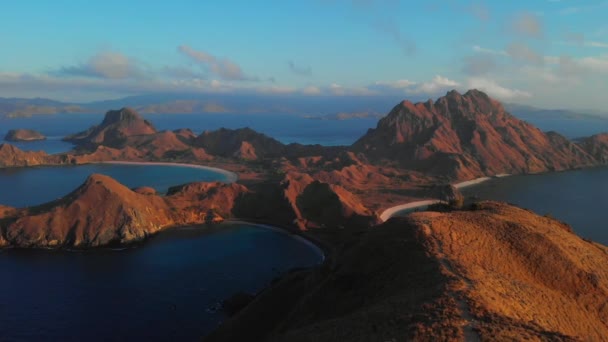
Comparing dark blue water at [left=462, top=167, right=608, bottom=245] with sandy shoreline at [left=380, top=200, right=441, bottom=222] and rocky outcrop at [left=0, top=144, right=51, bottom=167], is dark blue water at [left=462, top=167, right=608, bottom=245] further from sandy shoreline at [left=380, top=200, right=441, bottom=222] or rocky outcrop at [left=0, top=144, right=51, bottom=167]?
rocky outcrop at [left=0, top=144, right=51, bottom=167]

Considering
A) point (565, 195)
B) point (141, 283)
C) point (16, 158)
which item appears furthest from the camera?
point (16, 158)

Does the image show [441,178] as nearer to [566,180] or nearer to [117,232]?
[566,180]

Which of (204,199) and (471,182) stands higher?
(204,199)

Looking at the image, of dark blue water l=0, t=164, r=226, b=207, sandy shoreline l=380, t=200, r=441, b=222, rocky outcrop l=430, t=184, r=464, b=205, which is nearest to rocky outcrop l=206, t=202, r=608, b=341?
sandy shoreline l=380, t=200, r=441, b=222

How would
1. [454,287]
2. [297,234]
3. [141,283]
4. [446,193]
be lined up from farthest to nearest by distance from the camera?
[446,193] → [297,234] → [141,283] → [454,287]

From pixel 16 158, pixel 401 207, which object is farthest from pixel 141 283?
pixel 16 158

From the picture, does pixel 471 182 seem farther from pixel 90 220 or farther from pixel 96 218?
pixel 90 220
